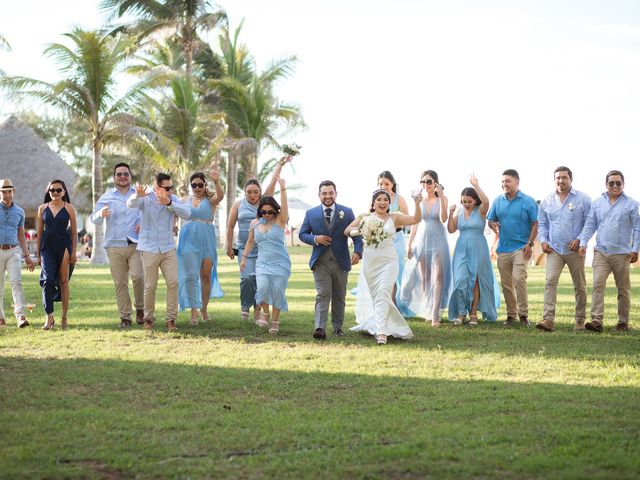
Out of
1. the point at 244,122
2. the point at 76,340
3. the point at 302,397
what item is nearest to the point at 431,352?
the point at 302,397

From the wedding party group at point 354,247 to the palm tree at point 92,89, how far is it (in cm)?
2026

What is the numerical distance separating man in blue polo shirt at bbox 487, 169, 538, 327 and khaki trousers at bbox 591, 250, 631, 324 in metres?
1.06

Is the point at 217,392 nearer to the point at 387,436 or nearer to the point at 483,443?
the point at 387,436

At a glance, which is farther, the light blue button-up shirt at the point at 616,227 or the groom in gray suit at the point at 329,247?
the light blue button-up shirt at the point at 616,227

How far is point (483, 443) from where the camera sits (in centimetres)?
593

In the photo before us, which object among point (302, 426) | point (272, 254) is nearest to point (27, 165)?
point (272, 254)

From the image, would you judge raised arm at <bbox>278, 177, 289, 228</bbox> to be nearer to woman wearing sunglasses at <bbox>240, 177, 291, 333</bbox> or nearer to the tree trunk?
woman wearing sunglasses at <bbox>240, 177, 291, 333</bbox>

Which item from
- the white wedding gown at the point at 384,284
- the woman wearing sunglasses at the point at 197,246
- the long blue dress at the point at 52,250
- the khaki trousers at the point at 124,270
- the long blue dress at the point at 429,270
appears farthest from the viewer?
the long blue dress at the point at 429,270

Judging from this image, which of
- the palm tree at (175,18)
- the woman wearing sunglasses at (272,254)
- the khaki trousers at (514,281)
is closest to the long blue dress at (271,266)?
the woman wearing sunglasses at (272,254)

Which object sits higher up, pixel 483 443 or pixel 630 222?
pixel 630 222

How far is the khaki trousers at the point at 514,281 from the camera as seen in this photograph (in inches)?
509

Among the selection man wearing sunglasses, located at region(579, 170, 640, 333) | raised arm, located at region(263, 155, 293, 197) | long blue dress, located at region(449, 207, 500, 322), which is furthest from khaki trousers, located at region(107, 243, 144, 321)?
man wearing sunglasses, located at region(579, 170, 640, 333)

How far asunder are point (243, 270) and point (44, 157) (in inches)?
1698

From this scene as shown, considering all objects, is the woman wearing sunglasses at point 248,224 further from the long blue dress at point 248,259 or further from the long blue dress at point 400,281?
the long blue dress at point 400,281
